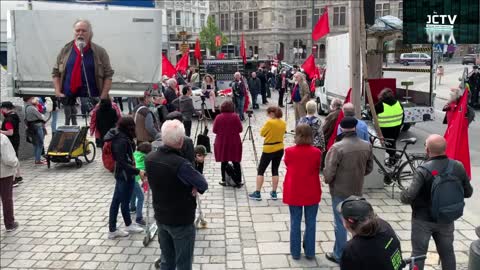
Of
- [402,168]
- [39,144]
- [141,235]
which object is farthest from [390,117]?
[39,144]

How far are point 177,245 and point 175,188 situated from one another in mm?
623

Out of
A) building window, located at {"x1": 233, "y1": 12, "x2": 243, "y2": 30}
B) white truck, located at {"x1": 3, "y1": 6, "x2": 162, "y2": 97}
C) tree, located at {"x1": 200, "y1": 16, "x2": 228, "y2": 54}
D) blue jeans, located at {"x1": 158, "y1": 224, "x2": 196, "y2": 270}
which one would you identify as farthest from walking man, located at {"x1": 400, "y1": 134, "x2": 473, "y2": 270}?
building window, located at {"x1": 233, "y1": 12, "x2": 243, "y2": 30}

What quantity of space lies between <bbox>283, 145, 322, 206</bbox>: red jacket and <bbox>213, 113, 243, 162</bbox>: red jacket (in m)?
3.04

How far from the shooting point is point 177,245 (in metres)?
4.42

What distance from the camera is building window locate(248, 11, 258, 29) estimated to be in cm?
7743

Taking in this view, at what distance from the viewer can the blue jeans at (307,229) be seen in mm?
5488

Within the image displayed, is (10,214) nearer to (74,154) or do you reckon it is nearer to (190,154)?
(190,154)

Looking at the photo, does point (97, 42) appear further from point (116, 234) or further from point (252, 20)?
point (252, 20)

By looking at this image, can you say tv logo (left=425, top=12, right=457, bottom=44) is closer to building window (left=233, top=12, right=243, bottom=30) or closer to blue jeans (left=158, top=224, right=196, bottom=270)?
blue jeans (left=158, top=224, right=196, bottom=270)

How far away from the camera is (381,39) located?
13.5 metres

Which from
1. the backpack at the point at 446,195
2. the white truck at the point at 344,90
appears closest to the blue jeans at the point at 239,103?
the white truck at the point at 344,90

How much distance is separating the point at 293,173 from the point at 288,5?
7509 centimetres

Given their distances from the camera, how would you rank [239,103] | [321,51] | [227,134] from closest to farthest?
[227,134], [239,103], [321,51]

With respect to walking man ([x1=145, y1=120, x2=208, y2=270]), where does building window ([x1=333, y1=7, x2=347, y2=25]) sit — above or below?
above
